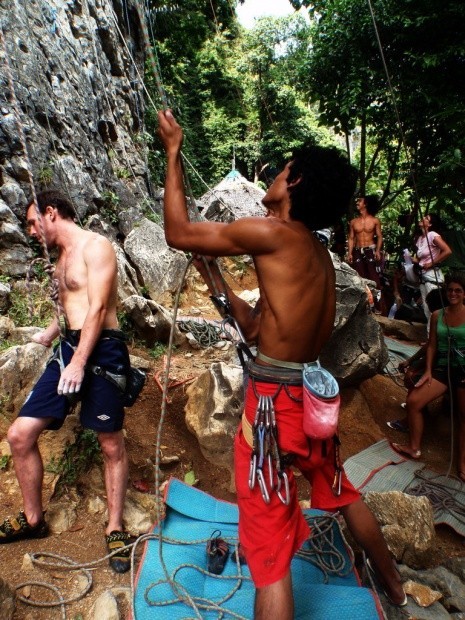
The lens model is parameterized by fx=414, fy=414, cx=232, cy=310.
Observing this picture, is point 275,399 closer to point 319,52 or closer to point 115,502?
point 115,502

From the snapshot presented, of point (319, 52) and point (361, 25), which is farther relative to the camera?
point (319, 52)

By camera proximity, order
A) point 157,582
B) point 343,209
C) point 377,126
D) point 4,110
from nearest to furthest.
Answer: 1. point 343,209
2. point 157,582
3. point 4,110
4. point 377,126

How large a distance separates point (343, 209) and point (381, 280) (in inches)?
290

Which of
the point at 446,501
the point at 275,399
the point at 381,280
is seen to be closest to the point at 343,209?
the point at 275,399

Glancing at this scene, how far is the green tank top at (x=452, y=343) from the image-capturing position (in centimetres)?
402

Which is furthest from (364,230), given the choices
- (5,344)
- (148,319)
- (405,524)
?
(5,344)

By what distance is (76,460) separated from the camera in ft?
10.3

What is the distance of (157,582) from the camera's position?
217cm

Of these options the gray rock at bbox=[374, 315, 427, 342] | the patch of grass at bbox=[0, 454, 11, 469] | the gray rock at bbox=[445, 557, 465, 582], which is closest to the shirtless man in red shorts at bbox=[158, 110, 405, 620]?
the gray rock at bbox=[445, 557, 465, 582]

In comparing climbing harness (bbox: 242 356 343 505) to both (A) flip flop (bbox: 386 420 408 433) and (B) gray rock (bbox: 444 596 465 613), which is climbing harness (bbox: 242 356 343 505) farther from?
(A) flip flop (bbox: 386 420 408 433)

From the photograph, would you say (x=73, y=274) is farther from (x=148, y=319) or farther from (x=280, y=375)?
(x=148, y=319)

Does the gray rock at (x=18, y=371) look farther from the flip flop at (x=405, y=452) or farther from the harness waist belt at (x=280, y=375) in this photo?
the flip flop at (x=405, y=452)

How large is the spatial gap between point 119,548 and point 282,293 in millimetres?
1859

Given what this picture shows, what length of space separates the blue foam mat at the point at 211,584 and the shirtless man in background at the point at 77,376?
0.29 meters
